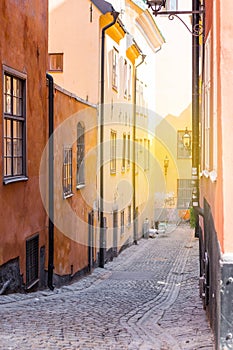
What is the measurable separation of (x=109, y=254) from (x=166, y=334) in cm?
1404

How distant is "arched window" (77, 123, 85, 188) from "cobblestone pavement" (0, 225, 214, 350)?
250cm

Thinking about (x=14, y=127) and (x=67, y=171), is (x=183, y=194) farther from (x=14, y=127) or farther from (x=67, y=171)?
(x=14, y=127)

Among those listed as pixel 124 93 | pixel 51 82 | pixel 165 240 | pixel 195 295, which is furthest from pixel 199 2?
pixel 165 240

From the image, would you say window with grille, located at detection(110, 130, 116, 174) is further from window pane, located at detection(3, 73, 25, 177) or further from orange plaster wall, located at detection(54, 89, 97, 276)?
window pane, located at detection(3, 73, 25, 177)

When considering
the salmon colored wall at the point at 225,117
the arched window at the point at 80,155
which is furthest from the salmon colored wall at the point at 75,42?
the salmon colored wall at the point at 225,117

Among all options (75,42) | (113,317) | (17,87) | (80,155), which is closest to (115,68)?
(75,42)

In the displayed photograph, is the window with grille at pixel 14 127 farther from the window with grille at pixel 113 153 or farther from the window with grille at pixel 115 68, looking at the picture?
the window with grille at pixel 115 68

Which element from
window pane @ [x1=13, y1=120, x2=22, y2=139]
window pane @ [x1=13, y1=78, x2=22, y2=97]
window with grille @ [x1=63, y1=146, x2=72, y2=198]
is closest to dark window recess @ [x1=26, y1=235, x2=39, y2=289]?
window pane @ [x1=13, y1=120, x2=22, y2=139]

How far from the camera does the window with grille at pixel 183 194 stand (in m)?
38.8

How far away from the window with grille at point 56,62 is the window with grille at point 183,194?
819 inches

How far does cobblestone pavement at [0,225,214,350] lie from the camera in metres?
6.90

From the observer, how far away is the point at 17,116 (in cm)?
1088

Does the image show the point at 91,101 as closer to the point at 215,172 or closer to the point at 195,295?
the point at 195,295

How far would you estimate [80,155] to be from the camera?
17000 millimetres
